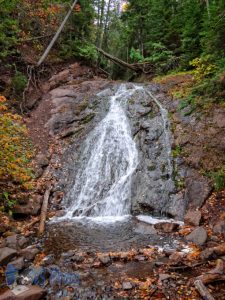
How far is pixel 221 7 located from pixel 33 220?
34.6 ft

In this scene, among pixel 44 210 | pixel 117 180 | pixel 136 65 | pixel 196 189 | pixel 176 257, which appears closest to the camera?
pixel 176 257

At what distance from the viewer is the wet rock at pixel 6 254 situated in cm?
588

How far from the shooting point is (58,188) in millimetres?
10922

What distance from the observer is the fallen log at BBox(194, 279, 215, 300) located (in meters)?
4.69

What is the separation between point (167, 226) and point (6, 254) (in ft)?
14.5

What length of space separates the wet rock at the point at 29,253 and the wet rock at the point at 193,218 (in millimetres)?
4399

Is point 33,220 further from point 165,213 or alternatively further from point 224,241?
point 224,241

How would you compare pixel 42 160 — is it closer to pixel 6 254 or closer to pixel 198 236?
pixel 6 254

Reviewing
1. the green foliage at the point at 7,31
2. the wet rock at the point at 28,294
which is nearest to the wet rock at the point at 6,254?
the wet rock at the point at 28,294

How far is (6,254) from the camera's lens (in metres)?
6.04

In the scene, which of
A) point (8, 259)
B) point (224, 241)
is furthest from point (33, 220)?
point (224, 241)

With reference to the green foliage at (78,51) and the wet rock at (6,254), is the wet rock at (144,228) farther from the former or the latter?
the green foliage at (78,51)

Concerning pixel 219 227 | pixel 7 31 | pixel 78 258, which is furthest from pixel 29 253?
pixel 7 31

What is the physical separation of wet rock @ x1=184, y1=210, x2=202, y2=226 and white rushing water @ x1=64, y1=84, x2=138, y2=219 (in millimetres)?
2257
